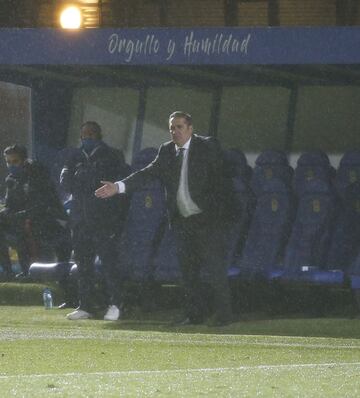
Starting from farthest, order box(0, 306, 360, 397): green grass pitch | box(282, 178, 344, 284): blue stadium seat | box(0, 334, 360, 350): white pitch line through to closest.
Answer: box(282, 178, 344, 284): blue stadium seat, box(0, 334, 360, 350): white pitch line, box(0, 306, 360, 397): green grass pitch

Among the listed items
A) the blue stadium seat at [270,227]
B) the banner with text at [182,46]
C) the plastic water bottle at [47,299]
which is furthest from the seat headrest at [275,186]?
the plastic water bottle at [47,299]

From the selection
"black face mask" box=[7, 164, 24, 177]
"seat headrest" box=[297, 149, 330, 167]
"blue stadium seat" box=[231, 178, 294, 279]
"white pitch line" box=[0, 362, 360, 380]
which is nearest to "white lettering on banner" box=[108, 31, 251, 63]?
"seat headrest" box=[297, 149, 330, 167]

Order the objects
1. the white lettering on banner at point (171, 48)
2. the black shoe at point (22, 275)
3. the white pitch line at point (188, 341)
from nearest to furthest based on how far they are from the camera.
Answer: the white pitch line at point (188, 341), the white lettering on banner at point (171, 48), the black shoe at point (22, 275)

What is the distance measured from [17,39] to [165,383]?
718cm

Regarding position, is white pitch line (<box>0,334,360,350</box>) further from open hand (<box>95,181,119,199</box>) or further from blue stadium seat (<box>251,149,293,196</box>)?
blue stadium seat (<box>251,149,293,196</box>)

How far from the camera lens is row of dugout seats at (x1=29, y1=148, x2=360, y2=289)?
15.3 m

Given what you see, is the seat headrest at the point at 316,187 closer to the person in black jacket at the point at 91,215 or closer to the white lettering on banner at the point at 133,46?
the person in black jacket at the point at 91,215

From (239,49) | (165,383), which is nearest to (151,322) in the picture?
(239,49)

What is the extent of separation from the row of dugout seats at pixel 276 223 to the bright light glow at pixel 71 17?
26.1 ft

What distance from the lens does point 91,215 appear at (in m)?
14.6

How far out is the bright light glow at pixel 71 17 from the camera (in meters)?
23.7

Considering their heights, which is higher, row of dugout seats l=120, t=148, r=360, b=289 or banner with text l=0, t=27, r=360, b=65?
banner with text l=0, t=27, r=360, b=65

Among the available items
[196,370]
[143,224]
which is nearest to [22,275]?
[143,224]

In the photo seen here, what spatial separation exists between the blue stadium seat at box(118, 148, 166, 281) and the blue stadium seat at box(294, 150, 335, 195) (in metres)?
1.36
